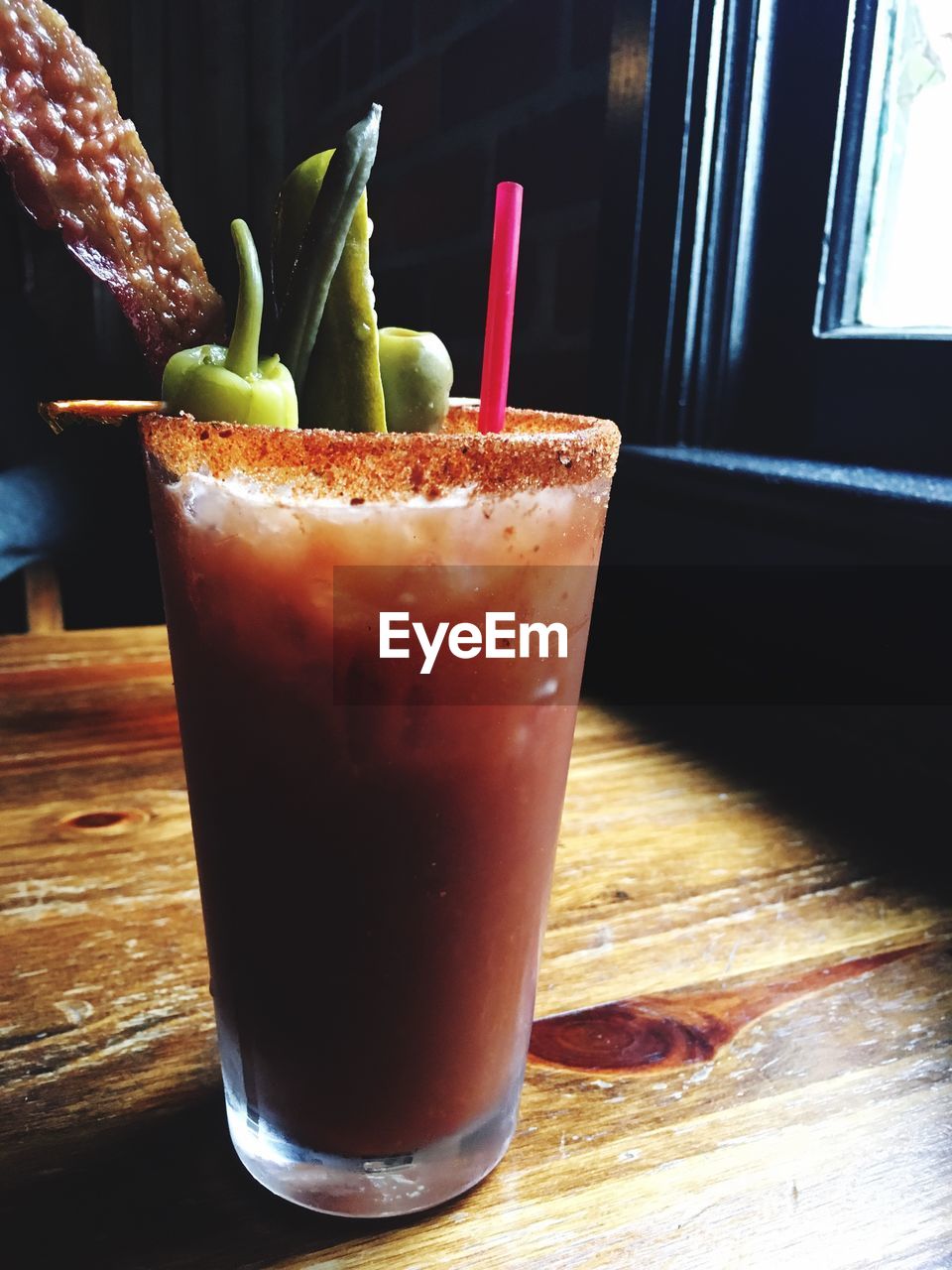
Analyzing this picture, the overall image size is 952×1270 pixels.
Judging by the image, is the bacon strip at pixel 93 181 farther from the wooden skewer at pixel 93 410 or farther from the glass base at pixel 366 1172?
the glass base at pixel 366 1172

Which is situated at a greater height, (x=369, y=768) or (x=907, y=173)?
(x=907, y=173)

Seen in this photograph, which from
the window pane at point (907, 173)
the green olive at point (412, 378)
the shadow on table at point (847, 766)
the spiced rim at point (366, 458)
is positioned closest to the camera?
the spiced rim at point (366, 458)

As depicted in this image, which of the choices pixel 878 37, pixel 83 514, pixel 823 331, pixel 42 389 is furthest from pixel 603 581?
pixel 42 389

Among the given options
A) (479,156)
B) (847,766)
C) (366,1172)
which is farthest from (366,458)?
(479,156)

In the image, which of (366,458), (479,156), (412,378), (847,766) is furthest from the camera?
(479,156)

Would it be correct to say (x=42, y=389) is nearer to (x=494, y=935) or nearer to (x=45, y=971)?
(x=45, y=971)
